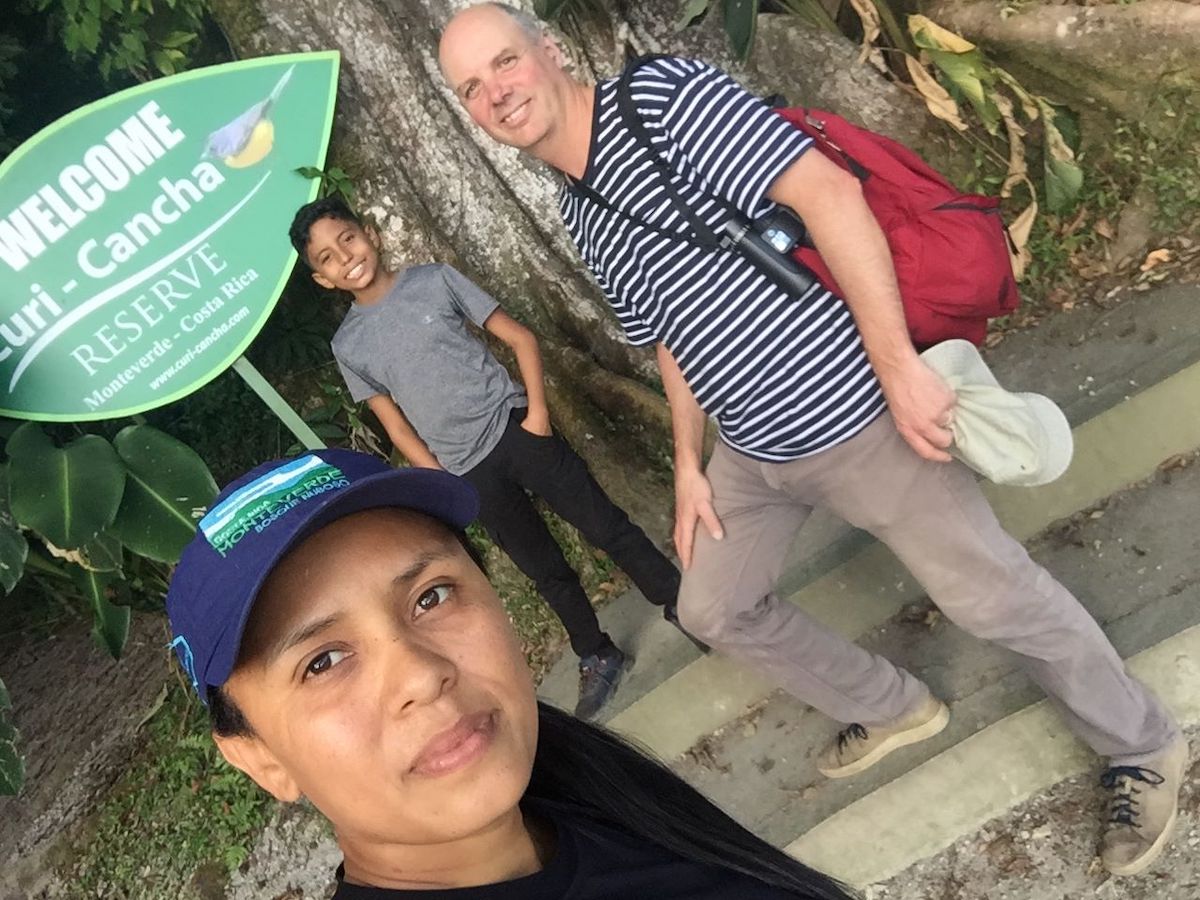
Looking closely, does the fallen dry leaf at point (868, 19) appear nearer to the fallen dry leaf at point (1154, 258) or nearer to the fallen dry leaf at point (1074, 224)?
the fallen dry leaf at point (1074, 224)

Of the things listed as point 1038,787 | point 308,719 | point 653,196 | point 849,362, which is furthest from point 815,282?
point 1038,787

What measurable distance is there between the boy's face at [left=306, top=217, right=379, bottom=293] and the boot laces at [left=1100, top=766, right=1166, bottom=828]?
7.10 ft

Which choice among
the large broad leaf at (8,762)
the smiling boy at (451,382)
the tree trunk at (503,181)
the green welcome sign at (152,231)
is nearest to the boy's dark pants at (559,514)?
the smiling boy at (451,382)

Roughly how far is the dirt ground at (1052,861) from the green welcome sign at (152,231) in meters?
2.27

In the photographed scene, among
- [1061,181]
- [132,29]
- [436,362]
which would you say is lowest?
[1061,181]

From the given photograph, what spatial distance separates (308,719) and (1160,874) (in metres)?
2.01

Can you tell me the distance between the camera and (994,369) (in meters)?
2.79

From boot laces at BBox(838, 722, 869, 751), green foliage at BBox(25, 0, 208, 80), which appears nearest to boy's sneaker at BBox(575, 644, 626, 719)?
boot laces at BBox(838, 722, 869, 751)

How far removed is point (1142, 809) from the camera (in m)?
1.97

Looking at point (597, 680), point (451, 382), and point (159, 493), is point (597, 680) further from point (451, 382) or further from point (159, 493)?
point (159, 493)

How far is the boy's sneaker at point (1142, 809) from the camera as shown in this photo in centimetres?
196

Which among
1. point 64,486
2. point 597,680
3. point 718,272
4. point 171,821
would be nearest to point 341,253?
point 64,486

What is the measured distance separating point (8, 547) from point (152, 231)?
1056 millimetres

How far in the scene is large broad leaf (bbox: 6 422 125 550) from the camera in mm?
2545
